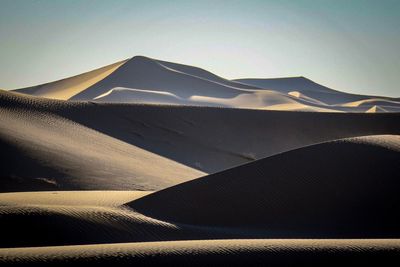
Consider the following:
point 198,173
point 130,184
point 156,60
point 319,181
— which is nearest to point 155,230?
point 319,181

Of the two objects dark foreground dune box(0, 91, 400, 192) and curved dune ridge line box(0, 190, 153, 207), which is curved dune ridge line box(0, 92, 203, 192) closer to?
dark foreground dune box(0, 91, 400, 192)

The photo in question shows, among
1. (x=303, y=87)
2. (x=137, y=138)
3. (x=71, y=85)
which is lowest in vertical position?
(x=137, y=138)

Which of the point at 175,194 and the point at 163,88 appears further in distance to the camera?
the point at 163,88

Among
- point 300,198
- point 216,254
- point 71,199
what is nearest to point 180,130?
point 71,199

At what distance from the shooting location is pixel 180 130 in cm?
2212

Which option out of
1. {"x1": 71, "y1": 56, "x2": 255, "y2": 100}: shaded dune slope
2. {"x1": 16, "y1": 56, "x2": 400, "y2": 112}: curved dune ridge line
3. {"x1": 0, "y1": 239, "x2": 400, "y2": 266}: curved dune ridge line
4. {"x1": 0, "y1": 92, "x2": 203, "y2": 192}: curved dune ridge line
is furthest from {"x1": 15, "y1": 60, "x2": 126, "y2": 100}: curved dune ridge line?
{"x1": 0, "y1": 239, "x2": 400, "y2": 266}: curved dune ridge line

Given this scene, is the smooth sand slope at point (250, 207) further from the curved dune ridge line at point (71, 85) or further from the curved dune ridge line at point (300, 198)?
the curved dune ridge line at point (71, 85)

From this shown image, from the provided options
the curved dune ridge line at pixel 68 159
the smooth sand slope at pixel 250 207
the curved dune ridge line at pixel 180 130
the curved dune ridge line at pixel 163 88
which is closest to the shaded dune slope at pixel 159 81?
the curved dune ridge line at pixel 163 88

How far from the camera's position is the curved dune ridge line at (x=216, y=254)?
4543mm

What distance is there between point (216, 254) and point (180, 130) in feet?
56.9

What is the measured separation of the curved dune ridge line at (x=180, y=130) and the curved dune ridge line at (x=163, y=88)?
35.3 m

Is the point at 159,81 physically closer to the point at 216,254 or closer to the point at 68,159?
the point at 68,159

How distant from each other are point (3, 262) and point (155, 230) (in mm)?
2375

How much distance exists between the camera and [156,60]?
271 ft
